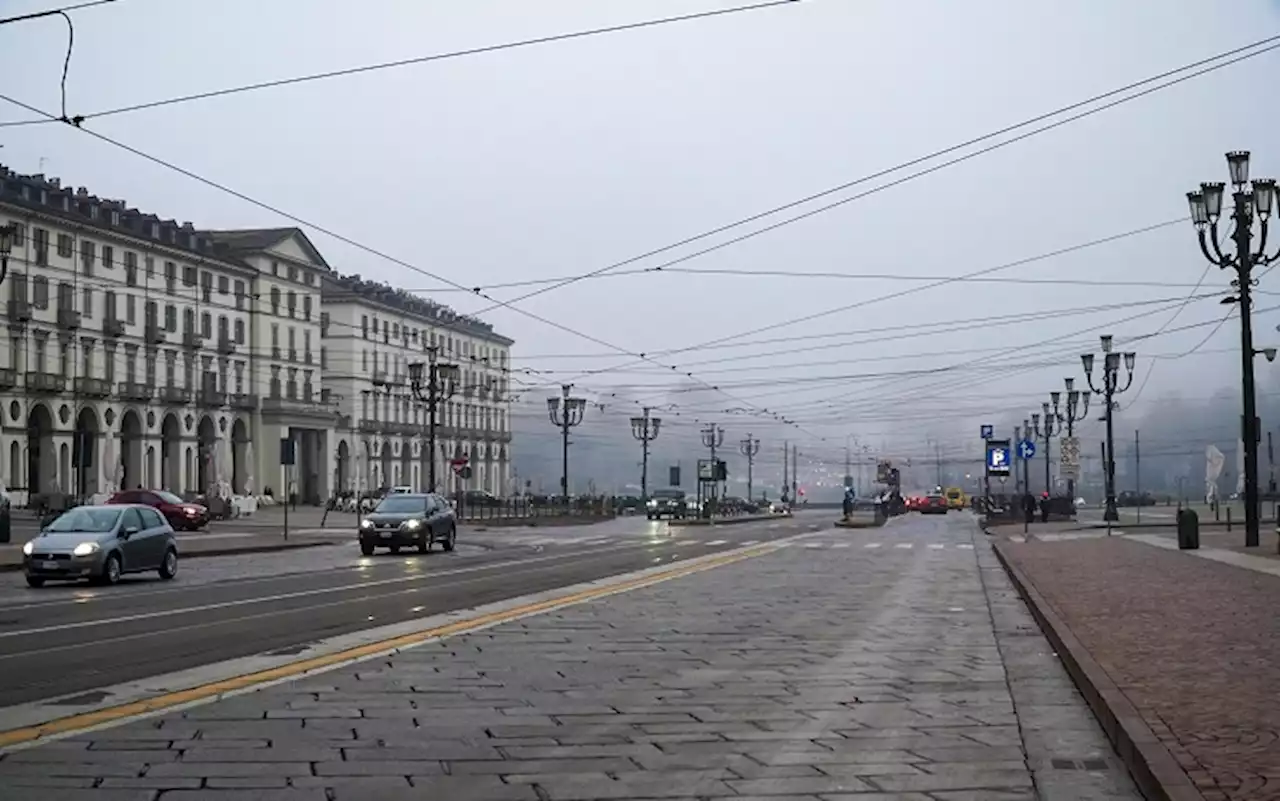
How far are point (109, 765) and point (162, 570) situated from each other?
20.6m

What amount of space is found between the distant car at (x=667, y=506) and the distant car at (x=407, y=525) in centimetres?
3702

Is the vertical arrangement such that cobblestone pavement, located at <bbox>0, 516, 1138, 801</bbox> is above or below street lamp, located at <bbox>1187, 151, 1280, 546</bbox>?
below

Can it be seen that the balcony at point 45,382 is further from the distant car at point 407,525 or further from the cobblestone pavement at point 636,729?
the cobblestone pavement at point 636,729

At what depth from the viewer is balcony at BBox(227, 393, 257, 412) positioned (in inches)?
4176

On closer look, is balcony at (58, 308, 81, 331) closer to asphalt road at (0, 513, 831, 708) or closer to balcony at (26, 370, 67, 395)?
balcony at (26, 370, 67, 395)

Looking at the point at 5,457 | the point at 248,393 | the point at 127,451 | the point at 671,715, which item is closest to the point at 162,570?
the point at 671,715

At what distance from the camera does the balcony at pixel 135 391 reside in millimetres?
90938

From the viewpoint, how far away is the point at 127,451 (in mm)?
92750

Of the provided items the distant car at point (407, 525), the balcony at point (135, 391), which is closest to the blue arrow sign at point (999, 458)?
the distant car at point (407, 525)

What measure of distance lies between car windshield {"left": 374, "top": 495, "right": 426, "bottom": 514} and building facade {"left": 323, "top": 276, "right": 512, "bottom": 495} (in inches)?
3041

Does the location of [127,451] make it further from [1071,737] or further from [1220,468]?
[1071,737]

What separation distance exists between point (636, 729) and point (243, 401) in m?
102

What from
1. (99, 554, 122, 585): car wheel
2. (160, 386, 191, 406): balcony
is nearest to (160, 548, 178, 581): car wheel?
(99, 554, 122, 585): car wheel

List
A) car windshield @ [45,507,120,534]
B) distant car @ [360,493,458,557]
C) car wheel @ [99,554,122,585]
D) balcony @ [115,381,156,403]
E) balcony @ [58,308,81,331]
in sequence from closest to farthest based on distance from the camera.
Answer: car wheel @ [99,554,122,585]
car windshield @ [45,507,120,534]
distant car @ [360,493,458,557]
balcony @ [58,308,81,331]
balcony @ [115,381,156,403]
